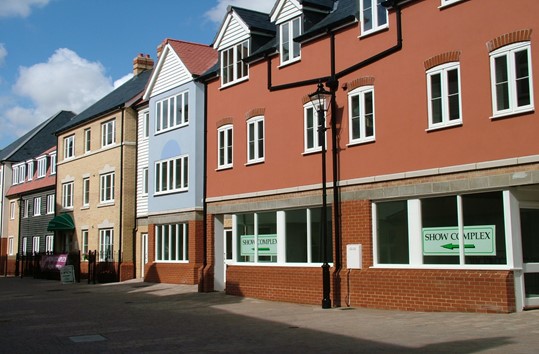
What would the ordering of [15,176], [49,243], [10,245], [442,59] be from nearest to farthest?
[442,59]
[49,243]
[10,245]
[15,176]

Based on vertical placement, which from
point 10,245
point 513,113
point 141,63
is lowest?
point 10,245

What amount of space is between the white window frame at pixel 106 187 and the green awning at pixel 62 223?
3.66m

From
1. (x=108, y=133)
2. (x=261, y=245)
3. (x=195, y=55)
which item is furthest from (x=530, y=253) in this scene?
(x=108, y=133)

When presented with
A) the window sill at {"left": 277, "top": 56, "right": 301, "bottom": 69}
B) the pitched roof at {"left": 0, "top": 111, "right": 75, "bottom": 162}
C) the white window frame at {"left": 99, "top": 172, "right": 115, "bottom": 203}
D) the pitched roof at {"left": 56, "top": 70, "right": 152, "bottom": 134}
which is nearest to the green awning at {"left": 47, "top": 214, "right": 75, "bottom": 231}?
the white window frame at {"left": 99, "top": 172, "right": 115, "bottom": 203}

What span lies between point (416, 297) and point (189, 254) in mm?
11789

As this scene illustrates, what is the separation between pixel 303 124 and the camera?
19.0 meters

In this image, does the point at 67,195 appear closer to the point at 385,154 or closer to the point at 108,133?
the point at 108,133

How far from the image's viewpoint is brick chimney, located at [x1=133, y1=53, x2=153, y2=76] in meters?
38.6

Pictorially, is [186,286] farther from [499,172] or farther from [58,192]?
[58,192]

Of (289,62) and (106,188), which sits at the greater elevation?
(289,62)

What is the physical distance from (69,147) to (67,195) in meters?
2.80

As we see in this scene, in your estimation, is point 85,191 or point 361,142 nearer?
point 361,142

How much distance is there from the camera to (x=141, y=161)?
3111 cm

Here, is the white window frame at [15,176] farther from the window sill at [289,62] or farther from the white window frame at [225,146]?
the window sill at [289,62]
